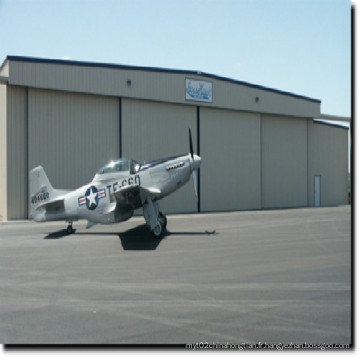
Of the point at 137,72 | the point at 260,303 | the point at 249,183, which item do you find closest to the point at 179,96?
the point at 137,72

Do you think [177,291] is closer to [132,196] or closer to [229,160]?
[132,196]

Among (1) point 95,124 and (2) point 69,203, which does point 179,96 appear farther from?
(2) point 69,203

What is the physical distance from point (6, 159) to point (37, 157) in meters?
1.56

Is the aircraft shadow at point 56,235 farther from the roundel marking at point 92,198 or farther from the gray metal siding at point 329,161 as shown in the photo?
the gray metal siding at point 329,161

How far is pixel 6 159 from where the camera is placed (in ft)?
67.5

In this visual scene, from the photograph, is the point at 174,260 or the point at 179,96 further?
the point at 179,96

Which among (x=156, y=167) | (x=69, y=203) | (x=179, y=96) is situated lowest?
(x=69, y=203)

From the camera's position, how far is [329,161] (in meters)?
36.1

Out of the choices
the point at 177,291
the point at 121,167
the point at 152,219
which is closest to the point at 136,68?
the point at 121,167

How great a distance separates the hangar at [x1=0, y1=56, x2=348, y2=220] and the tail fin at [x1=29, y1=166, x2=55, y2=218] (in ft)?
21.2

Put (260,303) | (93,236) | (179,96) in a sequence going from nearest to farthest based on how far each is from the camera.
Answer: (260,303)
(93,236)
(179,96)

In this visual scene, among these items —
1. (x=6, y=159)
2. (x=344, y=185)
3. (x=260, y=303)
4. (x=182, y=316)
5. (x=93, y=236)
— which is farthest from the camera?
(x=344, y=185)

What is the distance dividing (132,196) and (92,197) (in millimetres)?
1905

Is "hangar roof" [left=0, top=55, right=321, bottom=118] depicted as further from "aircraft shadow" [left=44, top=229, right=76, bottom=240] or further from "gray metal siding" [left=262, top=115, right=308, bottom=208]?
"aircraft shadow" [left=44, top=229, right=76, bottom=240]
